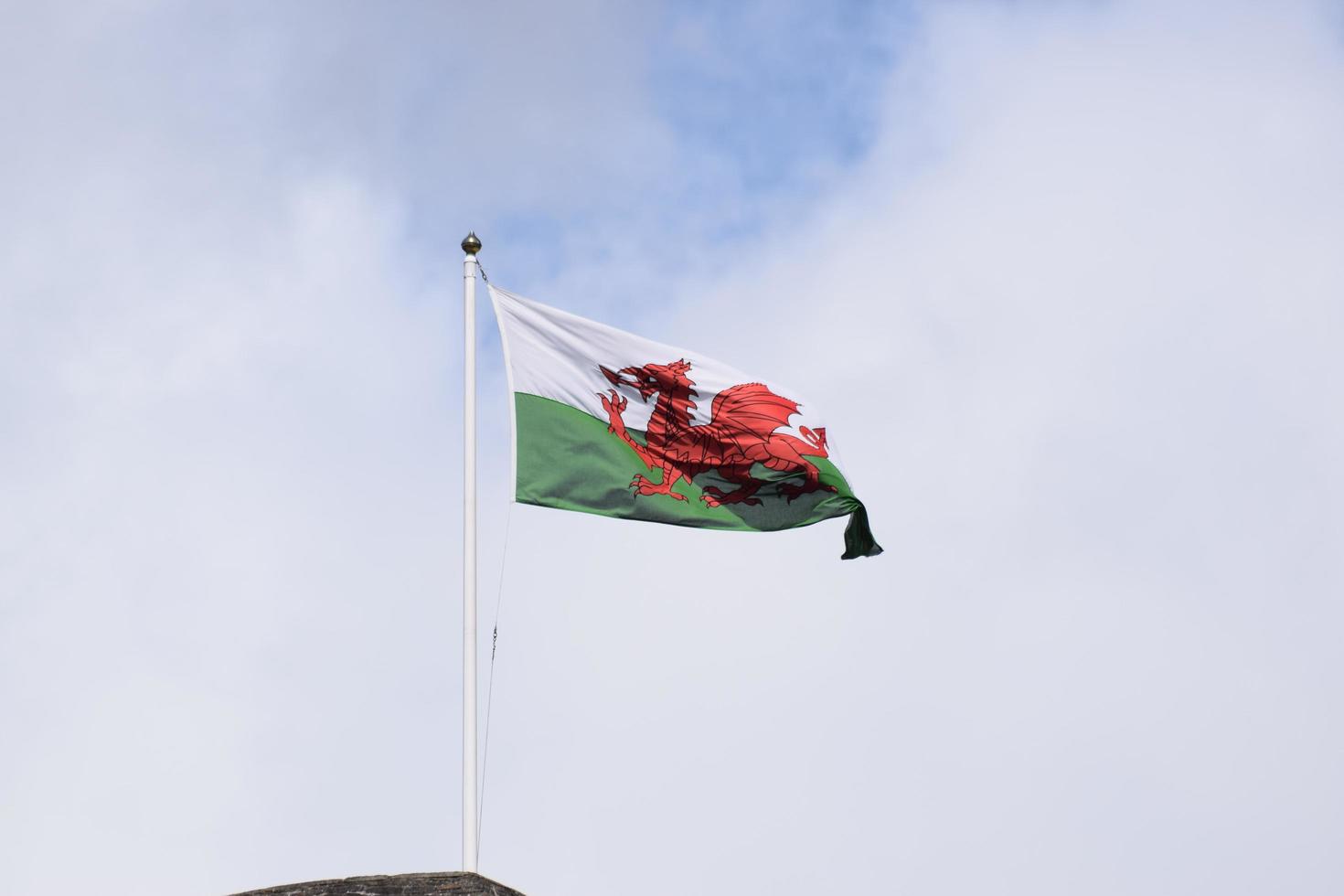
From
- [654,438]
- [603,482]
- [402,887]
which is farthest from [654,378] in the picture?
[402,887]

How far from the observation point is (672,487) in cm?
2009

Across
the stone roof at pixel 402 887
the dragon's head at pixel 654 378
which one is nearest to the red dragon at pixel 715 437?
the dragon's head at pixel 654 378

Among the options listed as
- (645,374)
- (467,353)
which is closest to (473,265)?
(467,353)

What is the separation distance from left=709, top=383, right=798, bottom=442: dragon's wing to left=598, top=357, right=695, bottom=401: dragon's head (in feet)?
1.97

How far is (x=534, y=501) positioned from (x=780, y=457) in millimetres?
4060

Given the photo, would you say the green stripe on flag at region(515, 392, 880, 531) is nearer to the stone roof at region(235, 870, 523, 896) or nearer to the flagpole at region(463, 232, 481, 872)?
the flagpole at region(463, 232, 481, 872)

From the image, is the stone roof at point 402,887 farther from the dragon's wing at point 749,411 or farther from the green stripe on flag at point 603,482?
the dragon's wing at point 749,411

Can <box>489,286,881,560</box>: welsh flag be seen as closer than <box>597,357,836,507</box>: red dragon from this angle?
Yes

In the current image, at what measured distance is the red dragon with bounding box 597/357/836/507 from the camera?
20.3m

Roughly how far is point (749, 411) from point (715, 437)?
2.42 ft

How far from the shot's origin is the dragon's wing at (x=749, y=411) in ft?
68.9

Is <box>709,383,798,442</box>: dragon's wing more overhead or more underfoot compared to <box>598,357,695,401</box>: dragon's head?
more underfoot

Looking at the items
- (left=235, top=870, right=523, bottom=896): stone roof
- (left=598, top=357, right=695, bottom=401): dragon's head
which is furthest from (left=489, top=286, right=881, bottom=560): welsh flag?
(left=235, top=870, right=523, bottom=896): stone roof

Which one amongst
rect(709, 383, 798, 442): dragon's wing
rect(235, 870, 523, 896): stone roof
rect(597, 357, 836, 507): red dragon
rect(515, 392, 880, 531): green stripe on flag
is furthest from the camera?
rect(709, 383, 798, 442): dragon's wing
